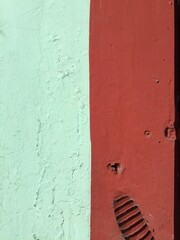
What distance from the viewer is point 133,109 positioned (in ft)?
7.18

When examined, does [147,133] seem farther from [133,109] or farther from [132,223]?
[132,223]

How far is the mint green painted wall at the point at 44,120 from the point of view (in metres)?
2.26

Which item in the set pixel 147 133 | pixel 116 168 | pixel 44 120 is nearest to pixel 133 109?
pixel 147 133

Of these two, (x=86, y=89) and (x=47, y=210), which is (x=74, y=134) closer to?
(x=86, y=89)

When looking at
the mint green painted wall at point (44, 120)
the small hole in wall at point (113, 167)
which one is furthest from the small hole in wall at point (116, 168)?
the mint green painted wall at point (44, 120)

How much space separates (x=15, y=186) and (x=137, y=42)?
866 mm

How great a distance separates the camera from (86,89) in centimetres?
226

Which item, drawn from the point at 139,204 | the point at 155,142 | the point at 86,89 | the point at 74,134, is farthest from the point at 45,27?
the point at 139,204

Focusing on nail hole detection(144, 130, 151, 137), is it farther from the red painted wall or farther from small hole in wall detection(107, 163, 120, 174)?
small hole in wall detection(107, 163, 120, 174)

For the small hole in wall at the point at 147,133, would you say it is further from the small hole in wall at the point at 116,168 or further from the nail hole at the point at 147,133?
the small hole in wall at the point at 116,168

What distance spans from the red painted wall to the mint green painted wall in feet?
0.19

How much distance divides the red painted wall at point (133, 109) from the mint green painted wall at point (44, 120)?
0.19 feet

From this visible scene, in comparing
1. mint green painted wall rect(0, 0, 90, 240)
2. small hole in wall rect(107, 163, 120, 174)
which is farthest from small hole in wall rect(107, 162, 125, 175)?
mint green painted wall rect(0, 0, 90, 240)

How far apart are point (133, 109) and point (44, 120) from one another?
0.42m
